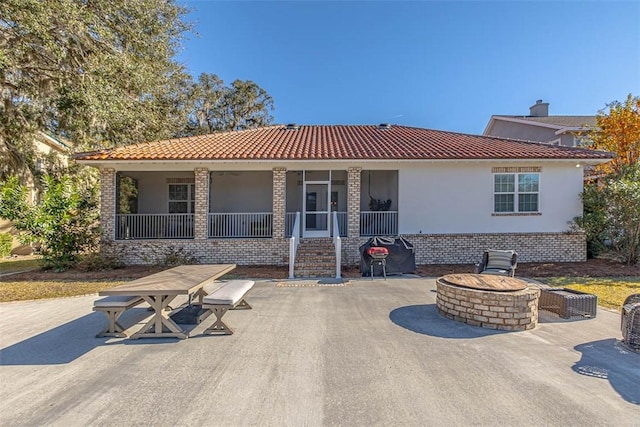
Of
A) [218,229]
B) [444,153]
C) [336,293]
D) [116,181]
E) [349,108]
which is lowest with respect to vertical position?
[336,293]

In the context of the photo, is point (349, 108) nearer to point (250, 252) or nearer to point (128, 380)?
point (250, 252)

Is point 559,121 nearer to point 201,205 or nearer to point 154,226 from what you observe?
point 201,205

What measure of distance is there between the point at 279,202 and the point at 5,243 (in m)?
12.6

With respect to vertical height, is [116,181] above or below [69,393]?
above

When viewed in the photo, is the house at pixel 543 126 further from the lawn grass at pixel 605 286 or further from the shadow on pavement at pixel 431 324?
the shadow on pavement at pixel 431 324

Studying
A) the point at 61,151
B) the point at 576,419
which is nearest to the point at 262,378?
the point at 576,419

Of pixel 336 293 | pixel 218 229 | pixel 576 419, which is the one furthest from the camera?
pixel 218 229

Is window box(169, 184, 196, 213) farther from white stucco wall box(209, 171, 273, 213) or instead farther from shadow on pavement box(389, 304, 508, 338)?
shadow on pavement box(389, 304, 508, 338)

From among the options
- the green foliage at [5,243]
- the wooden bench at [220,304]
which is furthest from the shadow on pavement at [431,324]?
the green foliage at [5,243]

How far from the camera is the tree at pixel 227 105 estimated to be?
28.2 m

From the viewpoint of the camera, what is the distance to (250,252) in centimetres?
1174

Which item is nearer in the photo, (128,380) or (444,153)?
(128,380)

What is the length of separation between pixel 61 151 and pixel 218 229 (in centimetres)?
1179

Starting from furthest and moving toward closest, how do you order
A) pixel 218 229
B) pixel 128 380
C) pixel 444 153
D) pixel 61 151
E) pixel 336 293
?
pixel 61 151 < pixel 218 229 < pixel 444 153 < pixel 336 293 < pixel 128 380
